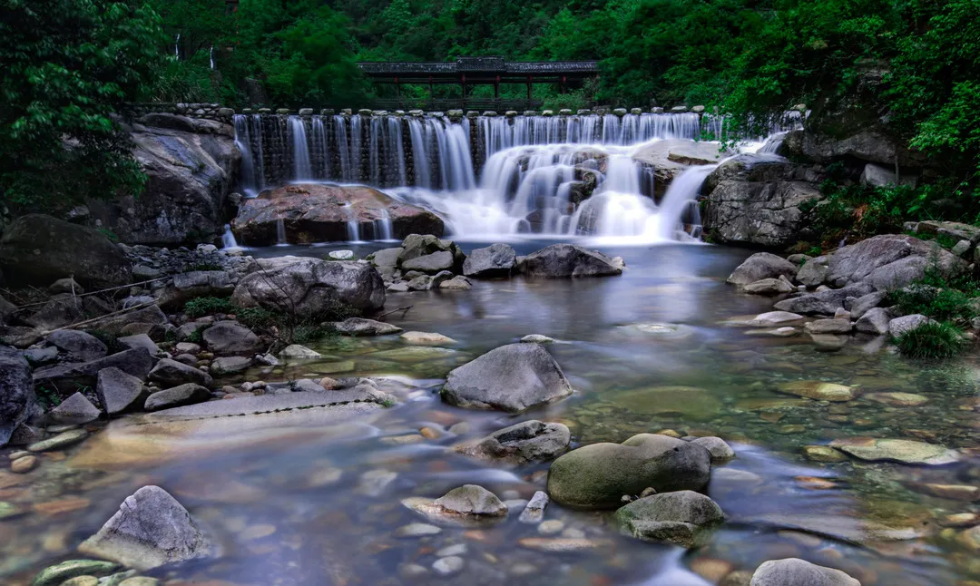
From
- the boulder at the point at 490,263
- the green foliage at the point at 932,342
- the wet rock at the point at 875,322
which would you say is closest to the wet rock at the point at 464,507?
the green foliage at the point at 932,342

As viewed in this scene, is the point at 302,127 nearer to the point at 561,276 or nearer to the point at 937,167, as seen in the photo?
the point at 561,276

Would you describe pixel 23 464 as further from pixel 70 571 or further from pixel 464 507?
pixel 464 507

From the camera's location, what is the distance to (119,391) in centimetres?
542

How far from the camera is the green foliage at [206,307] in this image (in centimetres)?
836

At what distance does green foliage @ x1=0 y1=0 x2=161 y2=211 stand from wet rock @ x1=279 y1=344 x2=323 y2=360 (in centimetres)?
379

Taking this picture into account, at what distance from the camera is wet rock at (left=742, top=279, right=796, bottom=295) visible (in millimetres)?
10594

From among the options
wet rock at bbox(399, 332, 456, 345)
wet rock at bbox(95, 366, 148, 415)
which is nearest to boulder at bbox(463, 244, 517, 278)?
wet rock at bbox(399, 332, 456, 345)

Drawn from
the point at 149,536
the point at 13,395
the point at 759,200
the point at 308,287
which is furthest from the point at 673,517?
the point at 759,200

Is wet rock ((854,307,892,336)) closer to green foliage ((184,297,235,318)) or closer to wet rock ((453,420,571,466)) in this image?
wet rock ((453,420,571,466))

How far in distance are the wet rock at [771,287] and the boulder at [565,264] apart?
2904mm

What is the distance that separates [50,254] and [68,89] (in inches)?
82.0

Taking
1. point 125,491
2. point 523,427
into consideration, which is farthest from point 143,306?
point 523,427

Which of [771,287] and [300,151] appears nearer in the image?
[771,287]

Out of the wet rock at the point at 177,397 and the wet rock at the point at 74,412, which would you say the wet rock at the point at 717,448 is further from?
the wet rock at the point at 74,412
